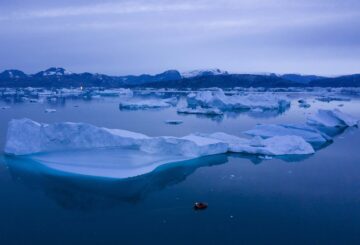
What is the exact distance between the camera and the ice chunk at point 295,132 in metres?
11.3

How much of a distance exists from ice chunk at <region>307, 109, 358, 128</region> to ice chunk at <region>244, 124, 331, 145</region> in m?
3.04

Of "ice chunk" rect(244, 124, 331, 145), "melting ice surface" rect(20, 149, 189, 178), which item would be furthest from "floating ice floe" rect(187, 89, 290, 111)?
"melting ice surface" rect(20, 149, 189, 178)

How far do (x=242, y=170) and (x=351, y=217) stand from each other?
270cm

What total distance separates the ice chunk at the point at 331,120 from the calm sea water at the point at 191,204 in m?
6.50

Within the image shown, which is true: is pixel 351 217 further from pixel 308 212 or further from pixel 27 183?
pixel 27 183

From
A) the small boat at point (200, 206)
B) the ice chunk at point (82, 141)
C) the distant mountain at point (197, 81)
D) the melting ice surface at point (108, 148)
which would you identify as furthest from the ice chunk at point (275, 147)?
the distant mountain at point (197, 81)

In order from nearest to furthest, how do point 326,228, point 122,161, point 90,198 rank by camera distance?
point 326,228 < point 90,198 < point 122,161

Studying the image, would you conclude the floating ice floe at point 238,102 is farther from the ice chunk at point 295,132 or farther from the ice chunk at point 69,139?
the ice chunk at point 69,139

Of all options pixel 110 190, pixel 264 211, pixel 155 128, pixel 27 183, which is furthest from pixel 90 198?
pixel 155 128

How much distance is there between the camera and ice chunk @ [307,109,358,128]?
1499 centimetres

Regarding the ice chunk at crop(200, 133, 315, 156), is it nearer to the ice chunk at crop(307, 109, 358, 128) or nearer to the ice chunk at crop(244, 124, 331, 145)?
the ice chunk at crop(244, 124, 331, 145)

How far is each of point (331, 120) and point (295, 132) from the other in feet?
15.2

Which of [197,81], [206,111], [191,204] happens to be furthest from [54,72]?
[191,204]

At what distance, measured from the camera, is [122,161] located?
7.68 meters
